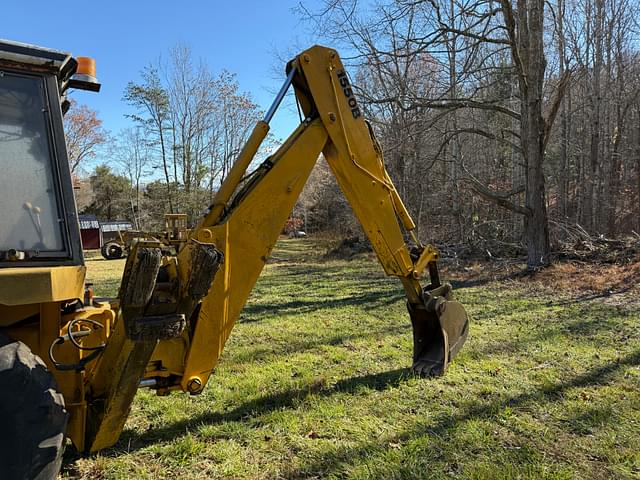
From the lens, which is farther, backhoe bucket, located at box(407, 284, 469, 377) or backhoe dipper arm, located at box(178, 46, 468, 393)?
backhoe bucket, located at box(407, 284, 469, 377)

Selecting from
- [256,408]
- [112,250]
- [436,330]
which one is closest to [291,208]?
[112,250]

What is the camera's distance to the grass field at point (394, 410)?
125 inches

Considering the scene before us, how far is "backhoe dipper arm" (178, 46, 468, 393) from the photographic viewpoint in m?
3.10

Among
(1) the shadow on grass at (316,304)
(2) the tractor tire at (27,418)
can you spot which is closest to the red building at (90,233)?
(2) the tractor tire at (27,418)

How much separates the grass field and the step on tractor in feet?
2.58

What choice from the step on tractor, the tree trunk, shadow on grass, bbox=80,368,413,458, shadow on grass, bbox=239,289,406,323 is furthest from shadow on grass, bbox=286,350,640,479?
the tree trunk

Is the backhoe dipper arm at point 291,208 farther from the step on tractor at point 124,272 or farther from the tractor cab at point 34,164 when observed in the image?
the tractor cab at point 34,164

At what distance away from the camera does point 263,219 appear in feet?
10.9

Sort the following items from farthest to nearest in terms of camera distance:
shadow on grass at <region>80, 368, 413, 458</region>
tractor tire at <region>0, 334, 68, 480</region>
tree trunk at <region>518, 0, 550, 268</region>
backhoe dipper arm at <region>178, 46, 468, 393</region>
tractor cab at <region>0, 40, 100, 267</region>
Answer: tree trunk at <region>518, 0, 550, 268</region>, shadow on grass at <region>80, 368, 413, 458</region>, backhoe dipper arm at <region>178, 46, 468, 393</region>, tractor cab at <region>0, 40, 100, 267</region>, tractor tire at <region>0, 334, 68, 480</region>

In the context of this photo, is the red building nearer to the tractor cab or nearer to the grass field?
the tractor cab

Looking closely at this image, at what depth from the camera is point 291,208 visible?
3.45 meters

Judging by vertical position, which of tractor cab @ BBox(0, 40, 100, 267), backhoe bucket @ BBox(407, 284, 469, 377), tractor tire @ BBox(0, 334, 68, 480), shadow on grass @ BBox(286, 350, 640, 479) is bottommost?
shadow on grass @ BBox(286, 350, 640, 479)

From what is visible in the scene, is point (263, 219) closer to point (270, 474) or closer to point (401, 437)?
point (270, 474)

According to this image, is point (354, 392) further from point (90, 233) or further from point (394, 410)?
point (90, 233)
